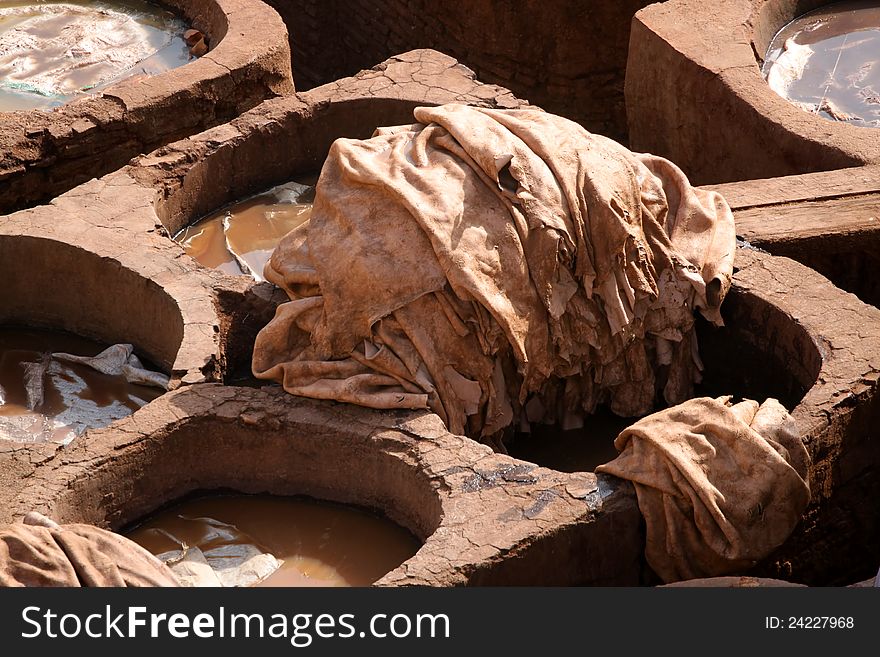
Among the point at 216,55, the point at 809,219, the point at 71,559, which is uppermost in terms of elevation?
the point at 809,219

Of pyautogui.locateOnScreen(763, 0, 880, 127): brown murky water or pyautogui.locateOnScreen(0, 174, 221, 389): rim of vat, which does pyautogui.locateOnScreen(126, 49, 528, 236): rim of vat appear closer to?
pyautogui.locateOnScreen(0, 174, 221, 389): rim of vat

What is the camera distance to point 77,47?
33.1ft

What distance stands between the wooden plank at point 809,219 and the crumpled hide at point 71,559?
339 cm

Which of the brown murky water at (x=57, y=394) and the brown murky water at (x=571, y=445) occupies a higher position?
the brown murky water at (x=571, y=445)

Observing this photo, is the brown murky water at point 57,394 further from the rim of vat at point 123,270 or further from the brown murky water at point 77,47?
the brown murky water at point 77,47

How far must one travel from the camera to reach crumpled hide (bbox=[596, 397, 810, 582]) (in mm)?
5660

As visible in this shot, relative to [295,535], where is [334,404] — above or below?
above

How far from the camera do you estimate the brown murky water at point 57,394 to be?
678 centimetres

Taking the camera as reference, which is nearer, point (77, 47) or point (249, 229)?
point (249, 229)

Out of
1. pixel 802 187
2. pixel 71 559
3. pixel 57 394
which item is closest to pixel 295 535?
pixel 71 559

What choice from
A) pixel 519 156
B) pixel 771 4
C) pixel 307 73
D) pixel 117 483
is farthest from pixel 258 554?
pixel 307 73

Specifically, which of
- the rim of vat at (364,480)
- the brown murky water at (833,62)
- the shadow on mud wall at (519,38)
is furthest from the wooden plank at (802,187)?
the shadow on mud wall at (519,38)

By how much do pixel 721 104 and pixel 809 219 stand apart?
4.91 feet

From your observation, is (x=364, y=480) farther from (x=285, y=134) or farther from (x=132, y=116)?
(x=132, y=116)
